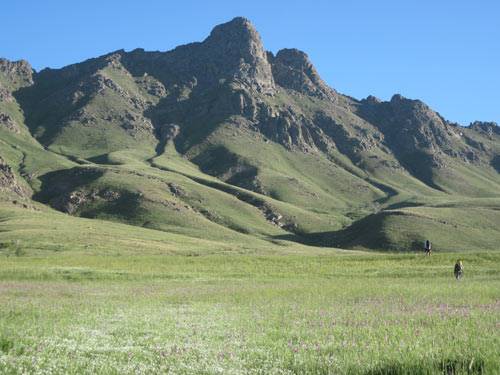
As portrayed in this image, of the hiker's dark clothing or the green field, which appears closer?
the green field

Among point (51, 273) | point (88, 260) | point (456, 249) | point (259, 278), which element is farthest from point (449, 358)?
point (456, 249)

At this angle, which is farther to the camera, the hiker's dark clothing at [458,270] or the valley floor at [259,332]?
the hiker's dark clothing at [458,270]

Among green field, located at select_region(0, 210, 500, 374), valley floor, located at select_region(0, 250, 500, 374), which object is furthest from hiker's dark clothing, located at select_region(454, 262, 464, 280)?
valley floor, located at select_region(0, 250, 500, 374)

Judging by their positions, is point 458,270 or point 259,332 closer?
point 259,332

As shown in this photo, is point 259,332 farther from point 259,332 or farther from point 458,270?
point 458,270

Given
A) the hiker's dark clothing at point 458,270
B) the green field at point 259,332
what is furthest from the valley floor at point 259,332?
the hiker's dark clothing at point 458,270

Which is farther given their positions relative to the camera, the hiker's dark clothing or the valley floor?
the hiker's dark clothing

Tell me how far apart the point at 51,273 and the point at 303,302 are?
1364 inches

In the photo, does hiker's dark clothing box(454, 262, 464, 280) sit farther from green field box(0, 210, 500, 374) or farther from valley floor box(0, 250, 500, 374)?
valley floor box(0, 250, 500, 374)

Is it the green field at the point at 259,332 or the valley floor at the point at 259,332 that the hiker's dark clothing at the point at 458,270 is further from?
the valley floor at the point at 259,332

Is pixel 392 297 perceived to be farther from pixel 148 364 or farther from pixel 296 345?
pixel 148 364

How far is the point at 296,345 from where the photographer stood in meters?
14.2

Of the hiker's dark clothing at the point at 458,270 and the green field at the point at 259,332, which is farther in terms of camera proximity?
the hiker's dark clothing at the point at 458,270

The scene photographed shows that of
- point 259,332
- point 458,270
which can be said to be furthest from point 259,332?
point 458,270
